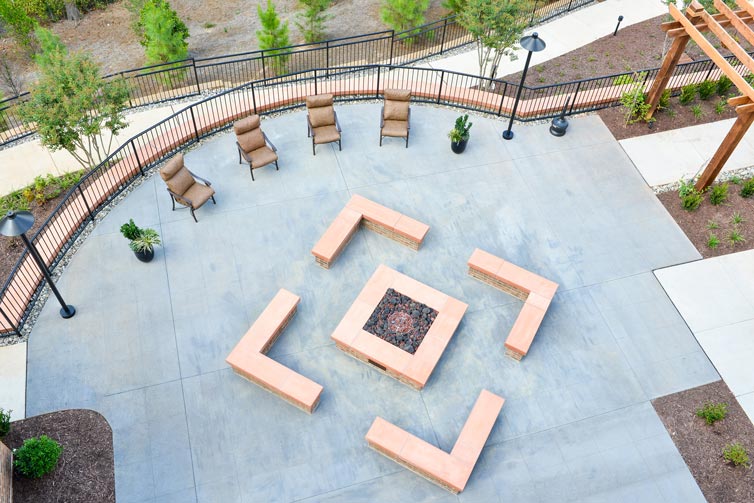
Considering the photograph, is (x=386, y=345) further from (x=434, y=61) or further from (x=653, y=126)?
(x=434, y=61)

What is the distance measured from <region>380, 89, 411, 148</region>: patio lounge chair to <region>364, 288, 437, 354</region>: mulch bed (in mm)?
4087

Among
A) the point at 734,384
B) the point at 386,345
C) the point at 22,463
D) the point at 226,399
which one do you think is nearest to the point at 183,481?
the point at 226,399

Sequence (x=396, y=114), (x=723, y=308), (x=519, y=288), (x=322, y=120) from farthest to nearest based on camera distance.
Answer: (x=396, y=114) < (x=322, y=120) < (x=723, y=308) < (x=519, y=288)

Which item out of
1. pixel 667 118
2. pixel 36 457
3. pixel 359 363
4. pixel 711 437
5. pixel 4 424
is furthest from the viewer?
pixel 667 118

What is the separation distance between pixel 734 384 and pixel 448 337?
16.7ft

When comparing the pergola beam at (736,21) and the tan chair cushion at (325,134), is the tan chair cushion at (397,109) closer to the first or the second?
the tan chair cushion at (325,134)

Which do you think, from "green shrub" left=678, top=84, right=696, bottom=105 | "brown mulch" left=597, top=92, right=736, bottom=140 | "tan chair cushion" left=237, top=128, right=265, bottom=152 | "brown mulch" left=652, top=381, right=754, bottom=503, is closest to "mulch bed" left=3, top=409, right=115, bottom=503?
"tan chair cushion" left=237, top=128, right=265, bottom=152

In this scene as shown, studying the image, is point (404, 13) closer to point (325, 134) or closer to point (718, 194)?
point (325, 134)

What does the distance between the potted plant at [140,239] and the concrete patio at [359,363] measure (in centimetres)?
28

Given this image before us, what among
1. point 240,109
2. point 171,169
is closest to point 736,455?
point 171,169

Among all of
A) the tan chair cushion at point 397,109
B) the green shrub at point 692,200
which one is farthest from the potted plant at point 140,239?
the green shrub at point 692,200

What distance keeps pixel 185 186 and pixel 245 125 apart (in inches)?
70.2

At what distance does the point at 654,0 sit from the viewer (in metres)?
19.6

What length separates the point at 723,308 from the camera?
1153 cm
